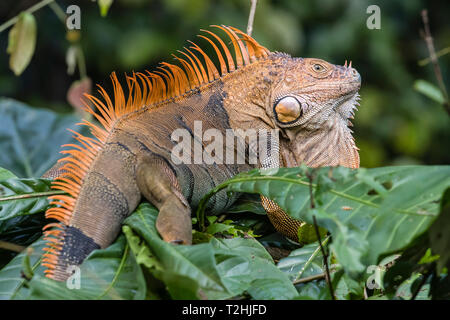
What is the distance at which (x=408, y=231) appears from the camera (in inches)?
57.2

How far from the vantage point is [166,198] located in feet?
6.64

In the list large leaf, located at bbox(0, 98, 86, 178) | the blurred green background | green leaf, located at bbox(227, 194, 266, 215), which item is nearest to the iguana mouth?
green leaf, located at bbox(227, 194, 266, 215)

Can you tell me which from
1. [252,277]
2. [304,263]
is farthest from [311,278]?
[252,277]

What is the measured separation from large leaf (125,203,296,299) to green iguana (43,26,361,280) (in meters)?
0.12

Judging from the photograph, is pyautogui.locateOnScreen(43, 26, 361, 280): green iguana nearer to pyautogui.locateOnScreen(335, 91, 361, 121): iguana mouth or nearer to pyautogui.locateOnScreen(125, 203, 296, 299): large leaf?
pyautogui.locateOnScreen(335, 91, 361, 121): iguana mouth

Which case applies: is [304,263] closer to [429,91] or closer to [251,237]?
[251,237]

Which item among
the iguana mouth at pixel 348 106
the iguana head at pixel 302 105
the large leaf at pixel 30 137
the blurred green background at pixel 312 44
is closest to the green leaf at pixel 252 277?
the iguana head at pixel 302 105

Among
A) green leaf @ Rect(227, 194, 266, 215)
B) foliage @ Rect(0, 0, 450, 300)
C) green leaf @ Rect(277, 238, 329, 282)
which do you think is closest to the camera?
foliage @ Rect(0, 0, 450, 300)

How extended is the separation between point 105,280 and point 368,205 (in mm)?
824

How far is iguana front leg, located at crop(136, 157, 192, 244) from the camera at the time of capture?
187 centimetres

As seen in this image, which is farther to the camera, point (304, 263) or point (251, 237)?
point (251, 237)

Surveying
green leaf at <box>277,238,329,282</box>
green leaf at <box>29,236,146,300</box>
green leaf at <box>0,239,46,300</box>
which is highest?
green leaf at <box>29,236,146,300</box>
